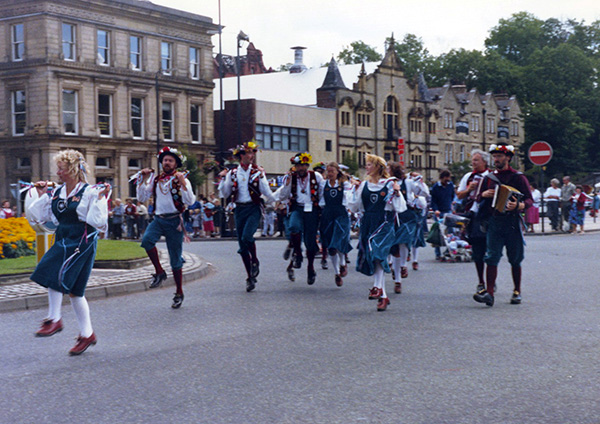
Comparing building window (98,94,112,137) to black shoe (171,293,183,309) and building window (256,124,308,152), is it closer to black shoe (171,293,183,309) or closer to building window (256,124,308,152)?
building window (256,124,308,152)

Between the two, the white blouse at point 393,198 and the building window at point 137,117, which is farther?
the building window at point 137,117

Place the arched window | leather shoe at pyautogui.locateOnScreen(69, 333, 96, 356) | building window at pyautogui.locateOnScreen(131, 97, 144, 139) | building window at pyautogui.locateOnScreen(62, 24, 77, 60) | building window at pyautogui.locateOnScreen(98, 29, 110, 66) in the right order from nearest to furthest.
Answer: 1. leather shoe at pyautogui.locateOnScreen(69, 333, 96, 356)
2. building window at pyautogui.locateOnScreen(62, 24, 77, 60)
3. building window at pyautogui.locateOnScreen(98, 29, 110, 66)
4. building window at pyautogui.locateOnScreen(131, 97, 144, 139)
5. the arched window

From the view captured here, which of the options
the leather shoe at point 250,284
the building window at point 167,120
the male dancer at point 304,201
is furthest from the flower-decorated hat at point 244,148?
the building window at point 167,120

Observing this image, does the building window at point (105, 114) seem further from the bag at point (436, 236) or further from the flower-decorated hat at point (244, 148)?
the flower-decorated hat at point (244, 148)

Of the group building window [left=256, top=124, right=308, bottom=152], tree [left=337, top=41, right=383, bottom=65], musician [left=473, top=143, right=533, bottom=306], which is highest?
tree [left=337, top=41, right=383, bottom=65]

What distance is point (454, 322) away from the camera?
8.88m

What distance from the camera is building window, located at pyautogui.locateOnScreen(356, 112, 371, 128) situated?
67000 millimetres

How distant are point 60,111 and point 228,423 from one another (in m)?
41.7

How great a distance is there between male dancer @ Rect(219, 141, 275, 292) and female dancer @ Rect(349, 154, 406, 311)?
198 centimetres

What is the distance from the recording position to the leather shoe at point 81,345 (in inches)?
291

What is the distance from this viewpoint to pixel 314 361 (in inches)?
273

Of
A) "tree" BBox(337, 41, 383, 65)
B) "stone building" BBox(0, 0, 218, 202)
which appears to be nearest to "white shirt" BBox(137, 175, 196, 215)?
"stone building" BBox(0, 0, 218, 202)

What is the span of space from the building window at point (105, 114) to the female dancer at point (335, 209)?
3597 cm

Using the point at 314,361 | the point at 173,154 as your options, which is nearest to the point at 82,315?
the point at 314,361
